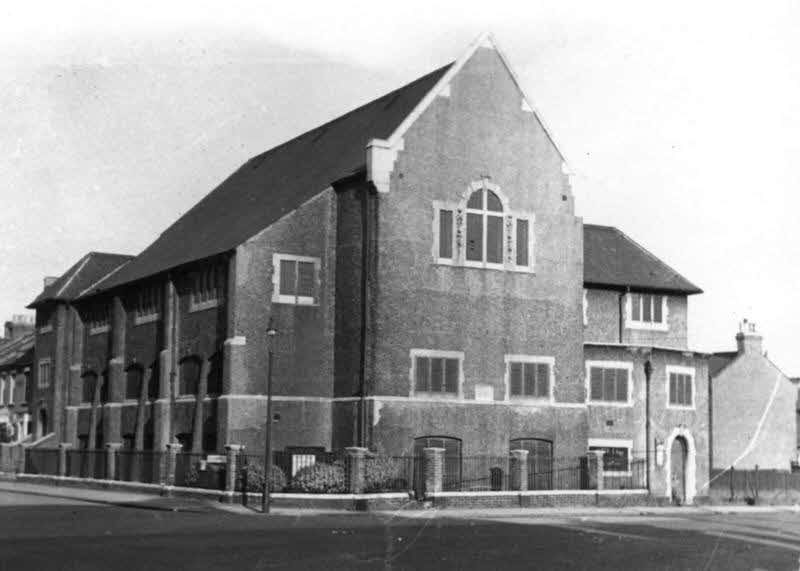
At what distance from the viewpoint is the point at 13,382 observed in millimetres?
72375

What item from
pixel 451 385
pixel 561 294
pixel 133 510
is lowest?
pixel 133 510

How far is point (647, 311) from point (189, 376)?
2162cm

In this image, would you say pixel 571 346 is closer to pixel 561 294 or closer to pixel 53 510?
pixel 561 294

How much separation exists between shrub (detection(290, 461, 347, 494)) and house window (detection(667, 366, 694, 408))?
1914 cm

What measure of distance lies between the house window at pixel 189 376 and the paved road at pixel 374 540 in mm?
11925

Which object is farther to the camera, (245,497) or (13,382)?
(13,382)

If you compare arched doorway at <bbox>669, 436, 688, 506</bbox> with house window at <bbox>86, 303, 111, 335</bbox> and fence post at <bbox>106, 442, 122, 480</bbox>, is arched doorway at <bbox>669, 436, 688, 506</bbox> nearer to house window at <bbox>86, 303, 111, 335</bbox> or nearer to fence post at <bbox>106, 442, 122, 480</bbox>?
fence post at <bbox>106, 442, 122, 480</bbox>

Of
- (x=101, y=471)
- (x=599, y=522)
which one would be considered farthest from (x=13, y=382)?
(x=599, y=522)

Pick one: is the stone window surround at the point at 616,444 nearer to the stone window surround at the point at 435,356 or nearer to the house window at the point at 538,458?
the house window at the point at 538,458

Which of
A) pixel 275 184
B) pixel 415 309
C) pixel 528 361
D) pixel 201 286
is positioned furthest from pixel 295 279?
pixel 275 184

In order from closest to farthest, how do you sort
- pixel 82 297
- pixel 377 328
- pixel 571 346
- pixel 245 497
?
pixel 245 497, pixel 377 328, pixel 571 346, pixel 82 297

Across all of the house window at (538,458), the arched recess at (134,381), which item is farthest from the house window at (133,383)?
the house window at (538,458)

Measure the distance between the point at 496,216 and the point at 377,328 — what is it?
6429 mm

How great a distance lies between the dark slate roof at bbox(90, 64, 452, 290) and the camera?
154 ft
